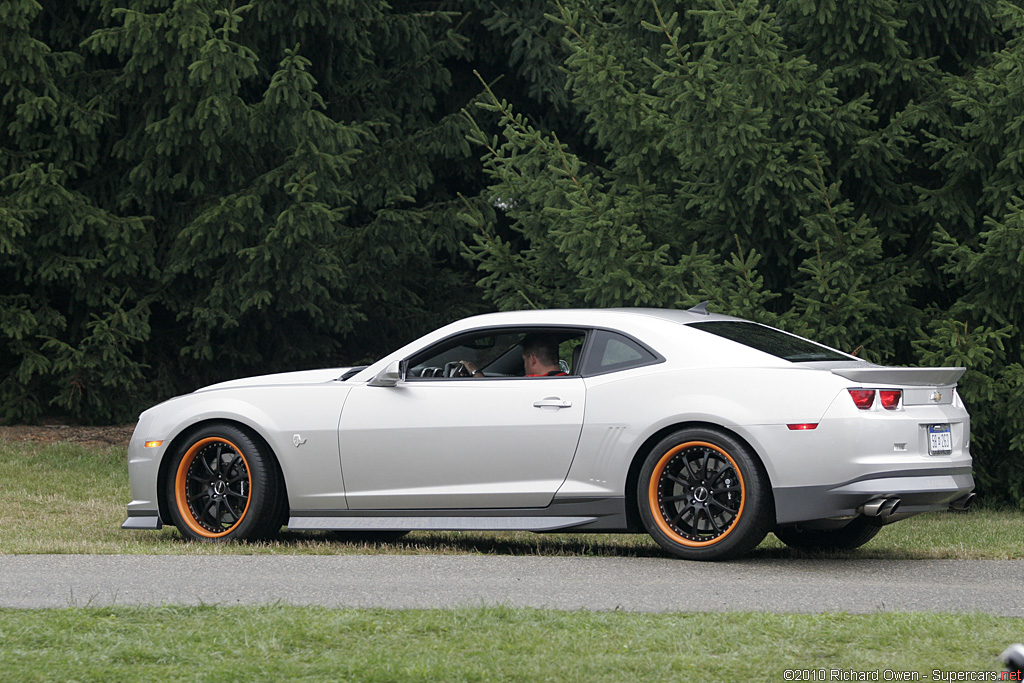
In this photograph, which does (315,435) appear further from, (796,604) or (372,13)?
(372,13)

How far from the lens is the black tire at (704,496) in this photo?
784 centimetres

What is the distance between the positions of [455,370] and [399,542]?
4.25ft

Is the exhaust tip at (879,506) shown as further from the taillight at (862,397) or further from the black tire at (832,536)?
the black tire at (832,536)

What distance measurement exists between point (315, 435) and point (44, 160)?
33.5 feet

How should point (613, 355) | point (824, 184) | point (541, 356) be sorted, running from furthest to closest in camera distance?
point (824, 184) < point (541, 356) < point (613, 355)

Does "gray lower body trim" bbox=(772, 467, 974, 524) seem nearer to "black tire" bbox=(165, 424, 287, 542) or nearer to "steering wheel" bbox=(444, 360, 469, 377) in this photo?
"steering wheel" bbox=(444, 360, 469, 377)

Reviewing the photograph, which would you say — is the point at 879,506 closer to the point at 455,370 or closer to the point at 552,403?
the point at 552,403

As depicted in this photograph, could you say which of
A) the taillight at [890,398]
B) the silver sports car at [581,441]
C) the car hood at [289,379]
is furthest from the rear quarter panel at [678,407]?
the car hood at [289,379]

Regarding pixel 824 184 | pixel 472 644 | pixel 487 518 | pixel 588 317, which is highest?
pixel 824 184

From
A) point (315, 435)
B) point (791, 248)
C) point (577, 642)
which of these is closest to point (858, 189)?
point (791, 248)

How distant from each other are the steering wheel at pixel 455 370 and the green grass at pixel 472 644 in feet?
9.96

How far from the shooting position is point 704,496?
7.98 meters

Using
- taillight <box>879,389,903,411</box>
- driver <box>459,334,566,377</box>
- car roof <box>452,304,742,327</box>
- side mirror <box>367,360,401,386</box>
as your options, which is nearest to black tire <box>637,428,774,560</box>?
taillight <box>879,389,903,411</box>

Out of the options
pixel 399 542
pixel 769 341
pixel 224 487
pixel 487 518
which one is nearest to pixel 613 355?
pixel 769 341
